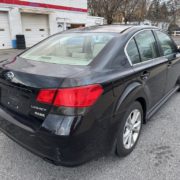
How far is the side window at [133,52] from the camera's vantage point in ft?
7.68

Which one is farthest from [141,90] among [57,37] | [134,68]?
[57,37]

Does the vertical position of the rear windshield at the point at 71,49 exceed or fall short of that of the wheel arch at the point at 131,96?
it exceeds it

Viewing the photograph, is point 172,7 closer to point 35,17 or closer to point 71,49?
point 35,17

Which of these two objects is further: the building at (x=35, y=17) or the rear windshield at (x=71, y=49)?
the building at (x=35, y=17)

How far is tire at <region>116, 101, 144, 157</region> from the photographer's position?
222 cm

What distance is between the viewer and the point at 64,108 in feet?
5.64

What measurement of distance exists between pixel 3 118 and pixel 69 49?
1164mm

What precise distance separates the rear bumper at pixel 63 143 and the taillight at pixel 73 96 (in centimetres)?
15

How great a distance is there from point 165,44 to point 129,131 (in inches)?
75.5

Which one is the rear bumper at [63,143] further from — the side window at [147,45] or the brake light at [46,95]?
the side window at [147,45]

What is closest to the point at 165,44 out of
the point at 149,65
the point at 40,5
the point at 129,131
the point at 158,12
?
the point at 149,65

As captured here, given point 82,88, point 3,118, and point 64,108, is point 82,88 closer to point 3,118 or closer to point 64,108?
point 64,108

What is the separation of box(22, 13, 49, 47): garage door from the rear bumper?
1506 cm

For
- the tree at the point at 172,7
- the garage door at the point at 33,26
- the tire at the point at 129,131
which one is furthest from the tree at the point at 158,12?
the tire at the point at 129,131
